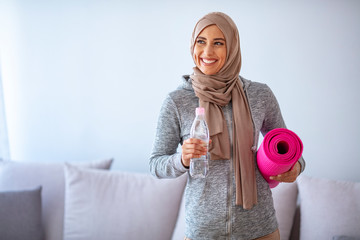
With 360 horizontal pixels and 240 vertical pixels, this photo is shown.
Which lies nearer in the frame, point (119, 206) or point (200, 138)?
point (200, 138)

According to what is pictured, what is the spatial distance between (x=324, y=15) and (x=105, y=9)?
1434 mm

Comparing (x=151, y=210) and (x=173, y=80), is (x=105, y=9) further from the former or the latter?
(x=151, y=210)

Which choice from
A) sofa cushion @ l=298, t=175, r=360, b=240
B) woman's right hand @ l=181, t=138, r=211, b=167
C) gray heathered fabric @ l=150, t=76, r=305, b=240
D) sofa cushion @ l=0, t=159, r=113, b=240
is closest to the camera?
woman's right hand @ l=181, t=138, r=211, b=167

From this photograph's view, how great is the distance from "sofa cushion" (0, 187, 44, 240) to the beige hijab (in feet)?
4.70

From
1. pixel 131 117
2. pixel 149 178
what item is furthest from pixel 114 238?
pixel 131 117

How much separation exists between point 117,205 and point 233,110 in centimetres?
120

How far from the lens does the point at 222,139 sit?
4.15 ft

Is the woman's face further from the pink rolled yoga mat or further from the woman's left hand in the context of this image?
the woman's left hand

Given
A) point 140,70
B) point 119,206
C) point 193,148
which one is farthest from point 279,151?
point 140,70

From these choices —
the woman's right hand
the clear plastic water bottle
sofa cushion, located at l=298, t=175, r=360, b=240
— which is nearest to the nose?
the clear plastic water bottle

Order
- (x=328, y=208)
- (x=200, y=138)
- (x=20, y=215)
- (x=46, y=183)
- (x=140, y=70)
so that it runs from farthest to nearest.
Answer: (x=140, y=70) → (x=46, y=183) → (x=20, y=215) → (x=328, y=208) → (x=200, y=138)

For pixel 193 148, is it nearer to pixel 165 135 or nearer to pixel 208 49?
pixel 165 135

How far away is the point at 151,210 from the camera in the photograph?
218 cm

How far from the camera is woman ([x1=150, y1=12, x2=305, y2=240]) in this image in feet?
4.03
